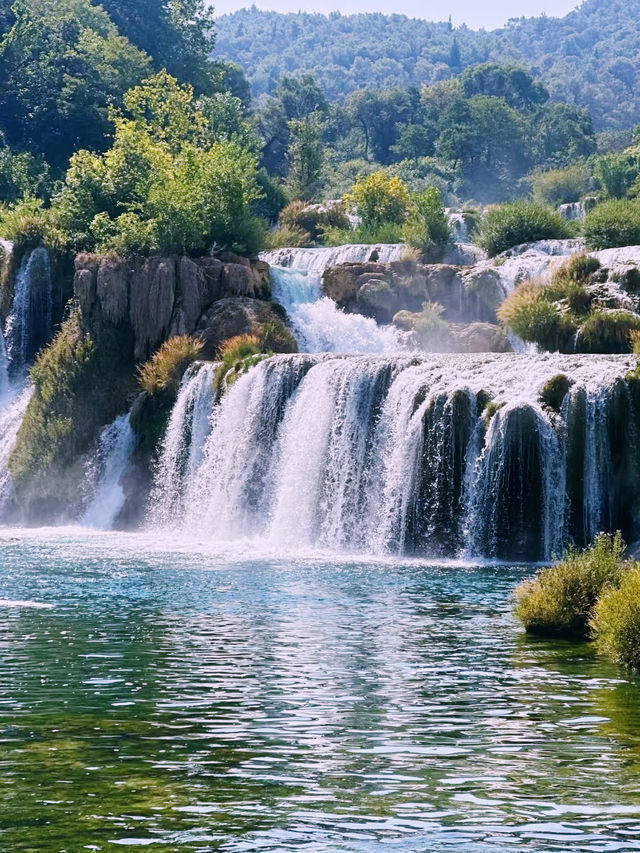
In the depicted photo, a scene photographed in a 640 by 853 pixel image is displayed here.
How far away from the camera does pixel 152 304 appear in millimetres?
46875

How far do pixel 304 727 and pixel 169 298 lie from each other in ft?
108

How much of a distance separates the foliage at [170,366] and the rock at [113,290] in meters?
3.22

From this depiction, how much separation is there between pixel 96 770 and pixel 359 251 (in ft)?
139

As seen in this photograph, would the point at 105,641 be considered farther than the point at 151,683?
Yes

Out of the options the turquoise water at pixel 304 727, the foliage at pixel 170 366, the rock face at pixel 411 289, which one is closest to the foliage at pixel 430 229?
the rock face at pixel 411 289

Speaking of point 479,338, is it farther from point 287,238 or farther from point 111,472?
point 287,238

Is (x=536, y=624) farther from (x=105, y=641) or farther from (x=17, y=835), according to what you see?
(x=17, y=835)

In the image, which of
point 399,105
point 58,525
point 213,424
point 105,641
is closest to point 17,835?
point 105,641

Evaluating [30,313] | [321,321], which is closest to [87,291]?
[30,313]

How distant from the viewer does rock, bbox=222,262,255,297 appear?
47156 mm

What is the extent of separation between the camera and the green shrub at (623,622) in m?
18.2

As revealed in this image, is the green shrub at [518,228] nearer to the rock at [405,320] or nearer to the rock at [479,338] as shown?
the rock at [405,320]

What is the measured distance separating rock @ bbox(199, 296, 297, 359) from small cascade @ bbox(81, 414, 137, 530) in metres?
3.53

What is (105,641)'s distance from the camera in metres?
20.5
